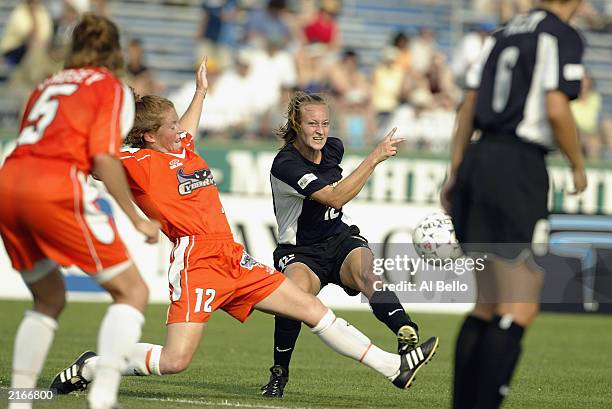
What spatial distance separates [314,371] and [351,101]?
868 cm

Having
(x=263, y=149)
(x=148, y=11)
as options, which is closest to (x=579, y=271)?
(x=263, y=149)

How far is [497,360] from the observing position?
5324mm

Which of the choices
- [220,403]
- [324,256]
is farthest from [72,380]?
[324,256]

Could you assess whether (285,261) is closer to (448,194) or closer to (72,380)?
(72,380)

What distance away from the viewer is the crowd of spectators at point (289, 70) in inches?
679

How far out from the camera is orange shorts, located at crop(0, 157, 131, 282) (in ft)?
17.9

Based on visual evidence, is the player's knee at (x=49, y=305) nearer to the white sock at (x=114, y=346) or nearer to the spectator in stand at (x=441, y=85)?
the white sock at (x=114, y=346)

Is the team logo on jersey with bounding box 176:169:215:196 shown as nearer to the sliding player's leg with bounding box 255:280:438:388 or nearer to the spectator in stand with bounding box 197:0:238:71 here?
the sliding player's leg with bounding box 255:280:438:388

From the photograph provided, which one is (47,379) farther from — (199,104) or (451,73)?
(451,73)

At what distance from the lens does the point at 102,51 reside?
5664 mm

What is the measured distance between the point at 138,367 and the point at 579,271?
10.1 m

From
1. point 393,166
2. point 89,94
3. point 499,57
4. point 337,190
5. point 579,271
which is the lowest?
point 579,271

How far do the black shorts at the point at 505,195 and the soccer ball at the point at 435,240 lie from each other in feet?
9.66

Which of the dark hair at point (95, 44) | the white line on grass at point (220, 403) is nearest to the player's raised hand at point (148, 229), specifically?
the dark hair at point (95, 44)
